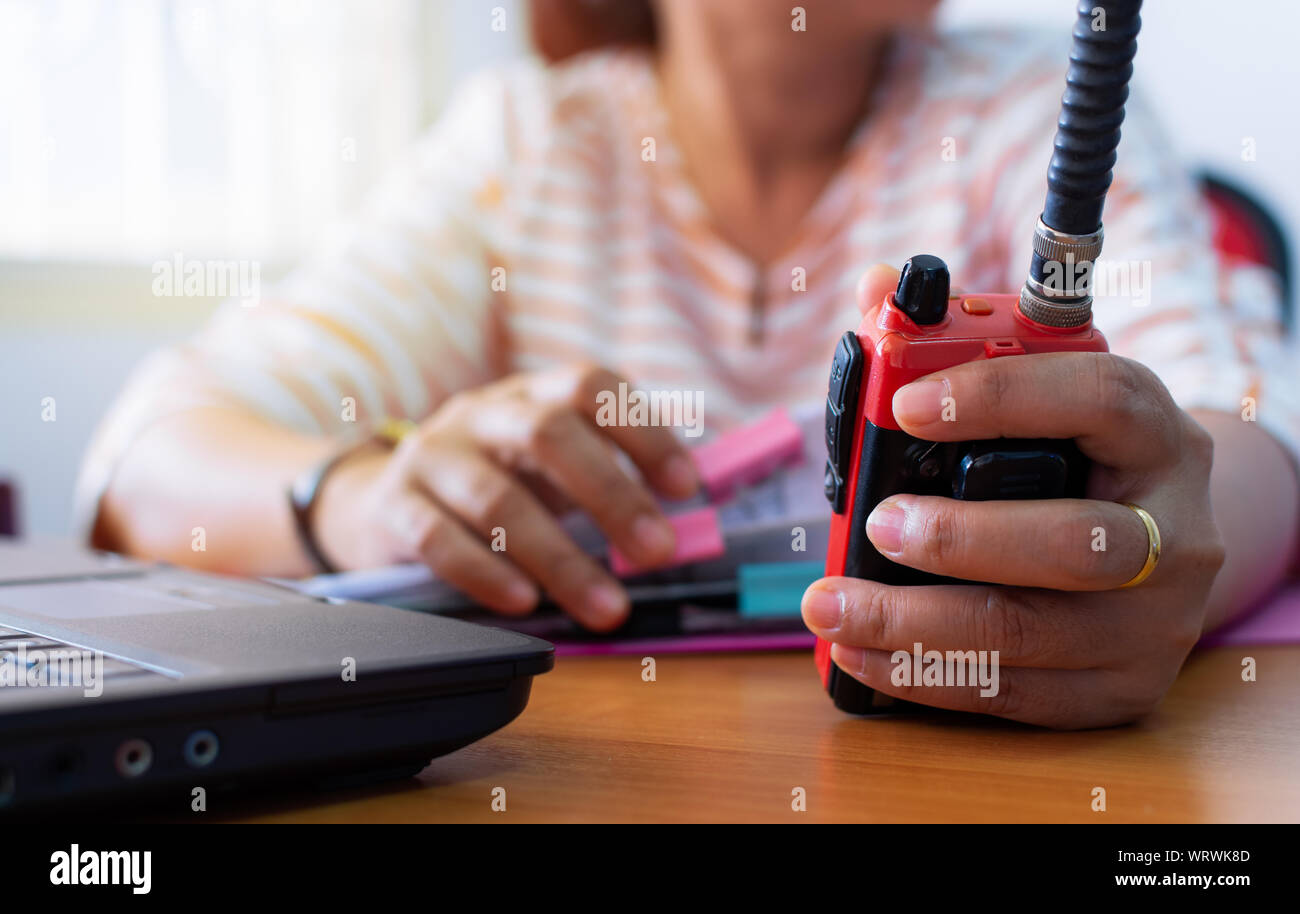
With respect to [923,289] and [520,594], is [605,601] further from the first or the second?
[923,289]

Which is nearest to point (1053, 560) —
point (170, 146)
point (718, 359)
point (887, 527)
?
point (887, 527)

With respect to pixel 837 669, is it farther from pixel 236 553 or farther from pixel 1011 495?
pixel 236 553

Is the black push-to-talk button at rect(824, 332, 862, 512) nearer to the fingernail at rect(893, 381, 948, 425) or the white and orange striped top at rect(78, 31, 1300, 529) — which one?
the fingernail at rect(893, 381, 948, 425)

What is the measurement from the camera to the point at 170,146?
1.91m

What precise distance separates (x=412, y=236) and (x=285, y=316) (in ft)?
0.53

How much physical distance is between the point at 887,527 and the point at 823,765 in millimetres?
76

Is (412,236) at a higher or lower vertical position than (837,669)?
higher

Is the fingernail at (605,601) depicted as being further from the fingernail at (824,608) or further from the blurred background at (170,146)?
the blurred background at (170,146)

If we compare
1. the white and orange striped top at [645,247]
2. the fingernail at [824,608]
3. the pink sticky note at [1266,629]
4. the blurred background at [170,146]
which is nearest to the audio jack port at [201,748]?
the fingernail at [824,608]

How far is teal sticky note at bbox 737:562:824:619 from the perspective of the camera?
50cm

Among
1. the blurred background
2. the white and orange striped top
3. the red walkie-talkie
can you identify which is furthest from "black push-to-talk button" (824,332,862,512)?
the blurred background
